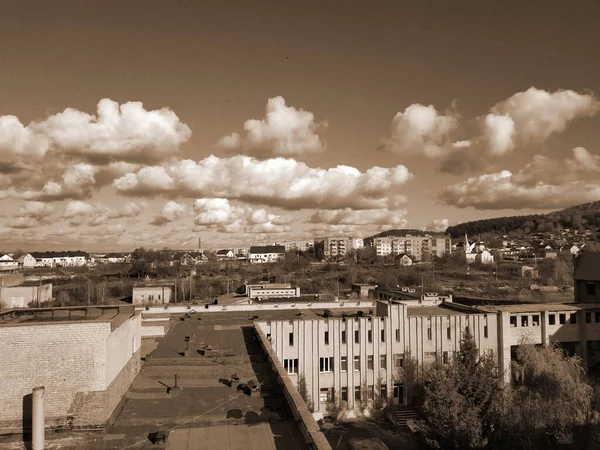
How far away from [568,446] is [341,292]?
190 ft

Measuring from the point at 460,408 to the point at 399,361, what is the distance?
313 inches

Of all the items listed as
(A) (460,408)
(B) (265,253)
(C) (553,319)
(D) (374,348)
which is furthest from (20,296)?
(B) (265,253)

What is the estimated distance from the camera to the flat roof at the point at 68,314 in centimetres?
1603

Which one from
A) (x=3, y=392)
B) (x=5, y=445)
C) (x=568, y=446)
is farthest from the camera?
(x=568, y=446)

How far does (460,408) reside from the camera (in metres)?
23.4

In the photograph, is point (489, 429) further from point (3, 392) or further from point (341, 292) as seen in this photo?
point (341, 292)

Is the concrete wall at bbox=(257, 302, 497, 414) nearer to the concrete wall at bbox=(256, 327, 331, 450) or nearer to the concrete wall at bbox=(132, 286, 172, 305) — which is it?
the concrete wall at bbox=(256, 327, 331, 450)

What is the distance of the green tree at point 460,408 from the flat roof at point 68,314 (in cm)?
1718

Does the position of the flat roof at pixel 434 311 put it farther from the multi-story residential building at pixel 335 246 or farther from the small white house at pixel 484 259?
the multi-story residential building at pixel 335 246

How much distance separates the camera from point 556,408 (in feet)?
82.6

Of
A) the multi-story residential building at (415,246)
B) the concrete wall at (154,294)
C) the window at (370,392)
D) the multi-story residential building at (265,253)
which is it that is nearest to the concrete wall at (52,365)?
the window at (370,392)

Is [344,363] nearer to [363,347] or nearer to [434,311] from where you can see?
[363,347]

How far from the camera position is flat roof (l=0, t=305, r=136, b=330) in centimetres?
1603

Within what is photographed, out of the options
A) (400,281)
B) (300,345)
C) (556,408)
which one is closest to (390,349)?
(300,345)
